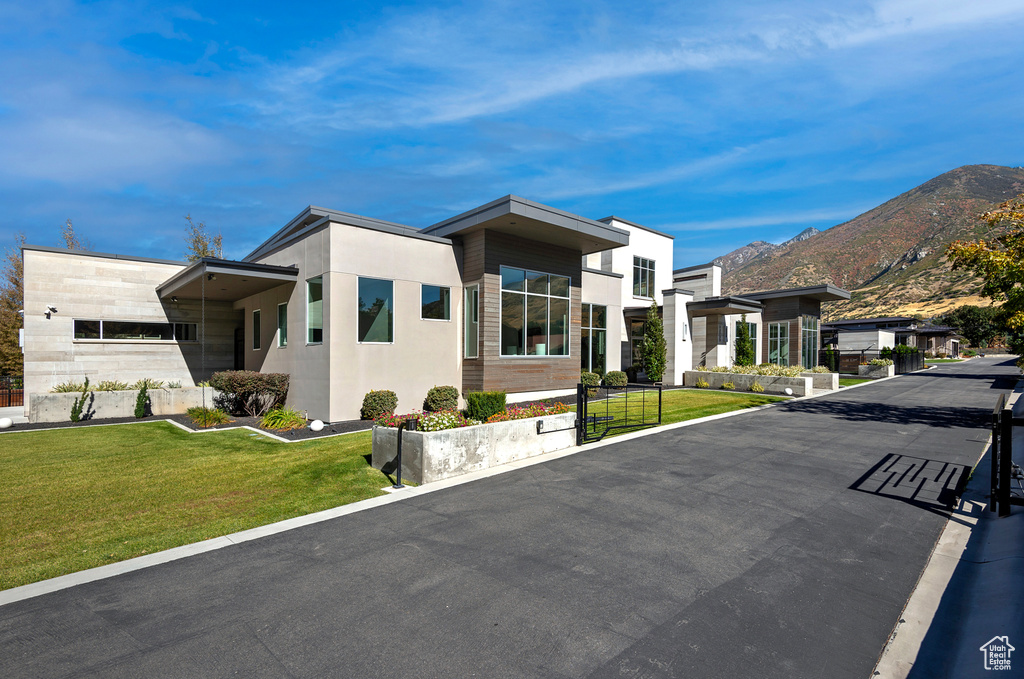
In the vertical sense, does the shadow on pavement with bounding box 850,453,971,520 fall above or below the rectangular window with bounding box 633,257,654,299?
below

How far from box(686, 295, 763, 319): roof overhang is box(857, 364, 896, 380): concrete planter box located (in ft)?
35.8

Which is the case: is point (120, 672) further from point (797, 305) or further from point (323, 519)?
point (797, 305)

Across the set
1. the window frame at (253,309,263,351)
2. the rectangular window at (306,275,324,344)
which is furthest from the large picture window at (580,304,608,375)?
the window frame at (253,309,263,351)

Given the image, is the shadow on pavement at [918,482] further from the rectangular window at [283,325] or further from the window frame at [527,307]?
the rectangular window at [283,325]

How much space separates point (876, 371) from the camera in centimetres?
3198

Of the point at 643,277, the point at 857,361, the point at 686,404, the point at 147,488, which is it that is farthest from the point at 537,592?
the point at 857,361

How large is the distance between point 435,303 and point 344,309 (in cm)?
293

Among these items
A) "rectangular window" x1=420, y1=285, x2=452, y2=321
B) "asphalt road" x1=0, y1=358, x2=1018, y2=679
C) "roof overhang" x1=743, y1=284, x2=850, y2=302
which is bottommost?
"asphalt road" x1=0, y1=358, x2=1018, y2=679

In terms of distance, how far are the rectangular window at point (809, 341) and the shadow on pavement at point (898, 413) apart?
49.8 feet

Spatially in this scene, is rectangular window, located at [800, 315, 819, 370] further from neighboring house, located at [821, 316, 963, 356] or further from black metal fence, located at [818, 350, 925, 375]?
neighboring house, located at [821, 316, 963, 356]

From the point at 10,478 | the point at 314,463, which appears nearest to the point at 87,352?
the point at 10,478

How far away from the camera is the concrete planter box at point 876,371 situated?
31.4 m

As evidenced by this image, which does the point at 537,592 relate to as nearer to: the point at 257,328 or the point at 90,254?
the point at 257,328

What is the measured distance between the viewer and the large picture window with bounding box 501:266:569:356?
15648 millimetres
